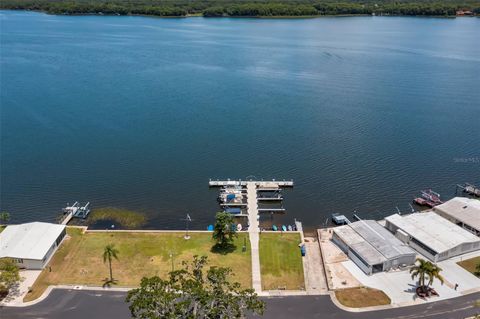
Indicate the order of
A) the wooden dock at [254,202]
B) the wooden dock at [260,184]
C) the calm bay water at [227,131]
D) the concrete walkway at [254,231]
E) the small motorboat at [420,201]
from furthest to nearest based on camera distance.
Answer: the wooden dock at [260,184] → the calm bay water at [227,131] → the small motorboat at [420,201] → the wooden dock at [254,202] → the concrete walkway at [254,231]

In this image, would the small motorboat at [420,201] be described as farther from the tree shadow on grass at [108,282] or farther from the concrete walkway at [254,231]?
the tree shadow on grass at [108,282]

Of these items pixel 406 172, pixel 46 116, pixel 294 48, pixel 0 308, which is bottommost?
pixel 0 308

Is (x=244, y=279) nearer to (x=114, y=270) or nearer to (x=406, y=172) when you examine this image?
(x=114, y=270)

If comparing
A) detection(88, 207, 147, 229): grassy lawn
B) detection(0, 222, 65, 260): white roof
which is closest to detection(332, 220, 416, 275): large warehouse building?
detection(88, 207, 147, 229): grassy lawn

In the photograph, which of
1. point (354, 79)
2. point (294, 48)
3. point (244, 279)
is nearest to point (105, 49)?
point (294, 48)

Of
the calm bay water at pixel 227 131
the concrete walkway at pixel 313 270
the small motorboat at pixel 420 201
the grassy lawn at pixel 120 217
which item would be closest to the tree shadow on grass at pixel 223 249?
the calm bay water at pixel 227 131
